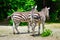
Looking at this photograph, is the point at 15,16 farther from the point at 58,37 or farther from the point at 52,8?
the point at 52,8

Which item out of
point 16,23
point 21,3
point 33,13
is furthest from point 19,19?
point 21,3

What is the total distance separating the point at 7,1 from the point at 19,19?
5328mm

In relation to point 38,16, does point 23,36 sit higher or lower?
lower

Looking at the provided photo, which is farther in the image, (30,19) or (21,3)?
(21,3)

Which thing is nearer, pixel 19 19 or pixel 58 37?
pixel 58 37

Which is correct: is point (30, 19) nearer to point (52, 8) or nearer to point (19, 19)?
point (19, 19)

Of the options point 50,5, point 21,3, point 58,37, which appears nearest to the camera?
point 58,37

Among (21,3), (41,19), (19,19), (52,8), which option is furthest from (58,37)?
(52,8)

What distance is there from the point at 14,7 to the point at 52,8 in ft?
11.3

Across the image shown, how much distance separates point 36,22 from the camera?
30.2ft

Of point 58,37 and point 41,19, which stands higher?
point 41,19

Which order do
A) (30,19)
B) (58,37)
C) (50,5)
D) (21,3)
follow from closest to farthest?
(58,37), (30,19), (21,3), (50,5)

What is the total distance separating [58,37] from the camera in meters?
8.71

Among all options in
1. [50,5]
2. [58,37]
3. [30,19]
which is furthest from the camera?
[50,5]
